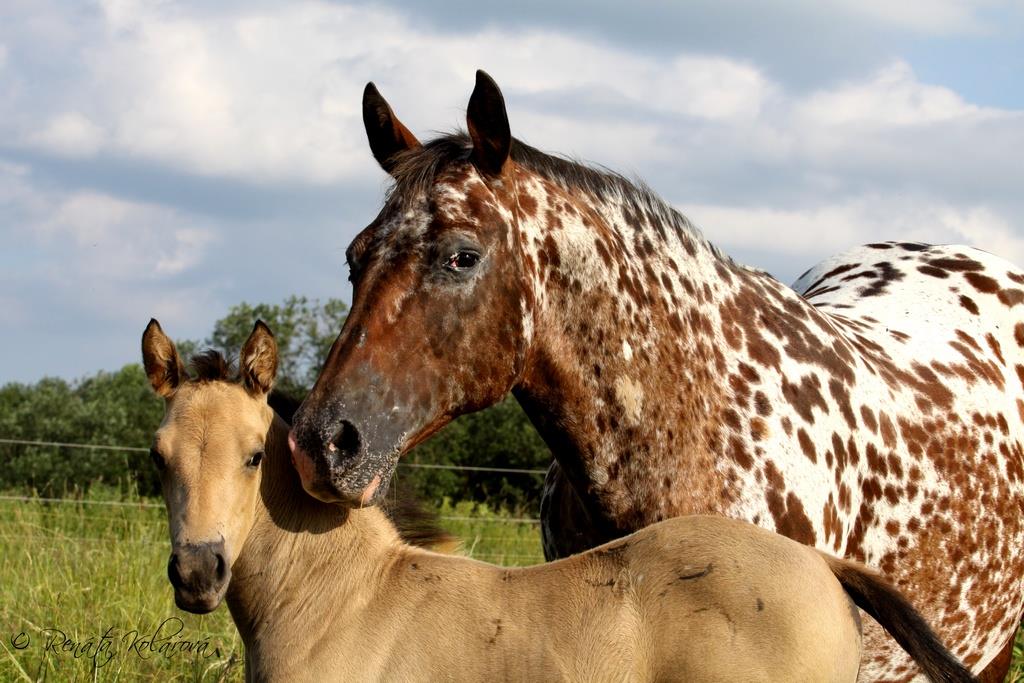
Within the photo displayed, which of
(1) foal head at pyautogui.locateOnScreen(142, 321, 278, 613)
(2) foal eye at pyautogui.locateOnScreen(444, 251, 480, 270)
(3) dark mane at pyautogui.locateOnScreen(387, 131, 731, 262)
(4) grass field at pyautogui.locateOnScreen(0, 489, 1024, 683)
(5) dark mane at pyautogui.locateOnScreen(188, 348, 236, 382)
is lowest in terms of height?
(4) grass field at pyautogui.locateOnScreen(0, 489, 1024, 683)

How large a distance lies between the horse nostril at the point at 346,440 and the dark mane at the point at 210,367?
1.94 feet

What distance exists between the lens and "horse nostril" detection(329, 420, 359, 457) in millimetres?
3287

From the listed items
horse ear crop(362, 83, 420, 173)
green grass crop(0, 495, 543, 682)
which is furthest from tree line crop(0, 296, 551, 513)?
horse ear crop(362, 83, 420, 173)

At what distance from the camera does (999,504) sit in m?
4.48

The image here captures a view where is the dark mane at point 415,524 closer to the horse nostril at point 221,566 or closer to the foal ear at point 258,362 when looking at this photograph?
the foal ear at point 258,362

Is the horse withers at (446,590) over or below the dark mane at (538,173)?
below

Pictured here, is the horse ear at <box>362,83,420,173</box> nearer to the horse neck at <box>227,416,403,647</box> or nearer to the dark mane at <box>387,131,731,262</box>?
the dark mane at <box>387,131,731,262</box>

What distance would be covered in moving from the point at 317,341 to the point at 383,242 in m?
12.2

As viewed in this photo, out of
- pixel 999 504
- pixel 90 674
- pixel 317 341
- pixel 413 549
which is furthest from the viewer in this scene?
pixel 317 341

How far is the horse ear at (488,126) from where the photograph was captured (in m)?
3.60

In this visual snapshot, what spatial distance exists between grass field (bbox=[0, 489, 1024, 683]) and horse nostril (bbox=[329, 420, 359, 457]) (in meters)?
2.44

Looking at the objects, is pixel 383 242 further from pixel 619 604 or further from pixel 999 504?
pixel 999 504

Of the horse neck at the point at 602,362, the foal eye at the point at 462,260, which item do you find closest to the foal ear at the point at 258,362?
the foal eye at the point at 462,260

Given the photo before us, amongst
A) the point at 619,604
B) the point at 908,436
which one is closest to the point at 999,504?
the point at 908,436
